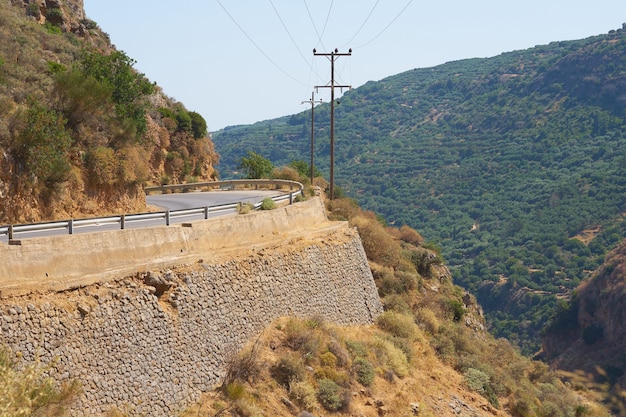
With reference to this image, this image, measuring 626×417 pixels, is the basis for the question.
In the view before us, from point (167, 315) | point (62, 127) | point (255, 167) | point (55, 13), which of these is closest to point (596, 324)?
point (255, 167)

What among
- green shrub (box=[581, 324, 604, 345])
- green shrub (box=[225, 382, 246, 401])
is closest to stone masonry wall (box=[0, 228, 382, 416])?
green shrub (box=[225, 382, 246, 401])

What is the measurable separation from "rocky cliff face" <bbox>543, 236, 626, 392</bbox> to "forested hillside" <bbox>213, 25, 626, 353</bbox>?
4.19 m

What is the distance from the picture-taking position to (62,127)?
25.4 m

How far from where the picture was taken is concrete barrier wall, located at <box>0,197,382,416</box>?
1525 centimetres

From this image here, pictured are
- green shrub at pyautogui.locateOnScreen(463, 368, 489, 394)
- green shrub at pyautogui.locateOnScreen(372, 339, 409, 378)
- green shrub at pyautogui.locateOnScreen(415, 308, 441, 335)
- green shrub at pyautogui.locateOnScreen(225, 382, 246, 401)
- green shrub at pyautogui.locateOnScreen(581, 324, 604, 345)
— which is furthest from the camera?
green shrub at pyautogui.locateOnScreen(581, 324, 604, 345)

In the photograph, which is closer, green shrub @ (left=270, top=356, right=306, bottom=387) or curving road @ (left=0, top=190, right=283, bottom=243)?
curving road @ (left=0, top=190, right=283, bottom=243)

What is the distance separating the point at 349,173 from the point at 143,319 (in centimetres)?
15225

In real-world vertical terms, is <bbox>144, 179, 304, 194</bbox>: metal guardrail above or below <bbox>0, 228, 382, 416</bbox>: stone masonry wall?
above

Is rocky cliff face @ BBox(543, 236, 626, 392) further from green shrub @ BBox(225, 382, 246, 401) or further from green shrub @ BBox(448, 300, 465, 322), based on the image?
green shrub @ BBox(225, 382, 246, 401)

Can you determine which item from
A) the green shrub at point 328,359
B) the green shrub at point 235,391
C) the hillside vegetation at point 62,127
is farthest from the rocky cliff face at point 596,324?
the green shrub at point 235,391

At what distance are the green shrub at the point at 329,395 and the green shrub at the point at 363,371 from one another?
186 cm

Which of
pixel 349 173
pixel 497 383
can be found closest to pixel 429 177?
pixel 349 173

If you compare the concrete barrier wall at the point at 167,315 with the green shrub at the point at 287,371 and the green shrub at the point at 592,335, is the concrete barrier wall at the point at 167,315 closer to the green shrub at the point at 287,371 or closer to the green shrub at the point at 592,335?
the green shrub at the point at 287,371

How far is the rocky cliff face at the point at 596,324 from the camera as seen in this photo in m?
75.2
